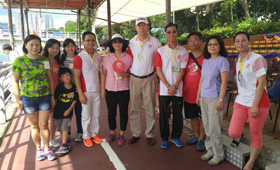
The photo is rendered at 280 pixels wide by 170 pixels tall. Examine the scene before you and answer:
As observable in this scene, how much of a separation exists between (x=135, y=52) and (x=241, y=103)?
5.67 ft

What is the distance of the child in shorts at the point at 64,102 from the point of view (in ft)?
11.1

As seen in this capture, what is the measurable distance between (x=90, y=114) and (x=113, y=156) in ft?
2.75

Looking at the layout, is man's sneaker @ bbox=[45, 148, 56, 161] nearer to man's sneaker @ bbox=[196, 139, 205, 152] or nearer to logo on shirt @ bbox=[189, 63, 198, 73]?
man's sneaker @ bbox=[196, 139, 205, 152]

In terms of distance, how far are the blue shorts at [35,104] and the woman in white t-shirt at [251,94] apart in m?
2.58

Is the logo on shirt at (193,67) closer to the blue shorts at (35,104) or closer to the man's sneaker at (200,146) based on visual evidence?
the man's sneaker at (200,146)

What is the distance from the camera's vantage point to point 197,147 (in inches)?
131

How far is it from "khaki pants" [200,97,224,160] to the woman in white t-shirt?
21 cm

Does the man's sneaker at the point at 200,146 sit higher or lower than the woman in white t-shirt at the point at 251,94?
lower

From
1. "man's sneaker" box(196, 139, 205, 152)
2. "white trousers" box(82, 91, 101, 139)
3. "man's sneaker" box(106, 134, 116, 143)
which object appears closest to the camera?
"man's sneaker" box(196, 139, 205, 152)

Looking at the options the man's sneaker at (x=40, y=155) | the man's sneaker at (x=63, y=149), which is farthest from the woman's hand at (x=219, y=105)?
the man's sneaker at (x=40, y=155)

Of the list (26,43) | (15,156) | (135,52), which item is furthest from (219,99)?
(15,156)

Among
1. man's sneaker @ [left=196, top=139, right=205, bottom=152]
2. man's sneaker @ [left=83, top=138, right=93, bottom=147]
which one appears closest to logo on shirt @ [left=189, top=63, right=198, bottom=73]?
man's sneaker @ [left=196, top=139, right=205, bottom=152]

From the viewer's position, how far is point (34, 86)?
9.82 ft

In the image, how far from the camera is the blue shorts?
9.73 feet
